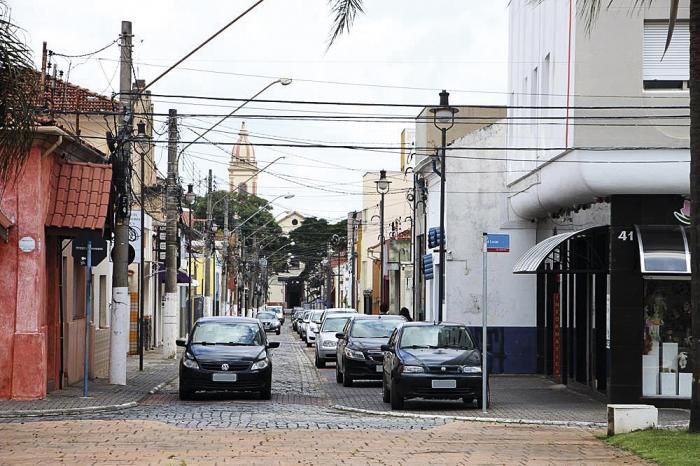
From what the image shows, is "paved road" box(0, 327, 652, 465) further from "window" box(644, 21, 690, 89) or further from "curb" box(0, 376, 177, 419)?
"window" box(644, 21, 690, 89)

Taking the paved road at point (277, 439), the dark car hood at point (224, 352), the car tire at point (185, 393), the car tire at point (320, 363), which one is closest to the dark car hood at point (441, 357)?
the paved road at point (277, 439)

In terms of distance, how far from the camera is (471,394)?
21641mm

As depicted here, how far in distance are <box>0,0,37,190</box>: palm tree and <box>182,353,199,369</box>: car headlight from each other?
11.9 meters

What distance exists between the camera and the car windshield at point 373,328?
28.6m

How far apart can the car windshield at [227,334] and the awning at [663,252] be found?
7.97m

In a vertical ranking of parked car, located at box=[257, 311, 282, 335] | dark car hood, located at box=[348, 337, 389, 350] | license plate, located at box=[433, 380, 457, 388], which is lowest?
parked car, located at box=[257, 311, 282, 335]

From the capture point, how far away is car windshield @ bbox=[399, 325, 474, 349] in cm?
2273

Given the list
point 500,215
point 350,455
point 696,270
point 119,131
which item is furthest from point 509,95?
point 350,455

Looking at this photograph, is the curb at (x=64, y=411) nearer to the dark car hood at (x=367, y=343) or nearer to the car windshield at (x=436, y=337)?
the car windshield at (x=436, y=337)

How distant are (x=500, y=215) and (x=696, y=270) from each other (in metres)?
16.9

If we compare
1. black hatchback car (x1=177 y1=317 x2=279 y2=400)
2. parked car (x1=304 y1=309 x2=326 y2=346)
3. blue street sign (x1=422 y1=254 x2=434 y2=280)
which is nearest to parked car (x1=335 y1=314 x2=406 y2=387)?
black hatchback car (x1=177 y1=317 x2=279 y2=400)

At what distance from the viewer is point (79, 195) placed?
76.0ft

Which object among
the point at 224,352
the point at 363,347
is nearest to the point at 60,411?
the point at 224,352

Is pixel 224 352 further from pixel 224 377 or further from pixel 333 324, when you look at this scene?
pixel 333 324
